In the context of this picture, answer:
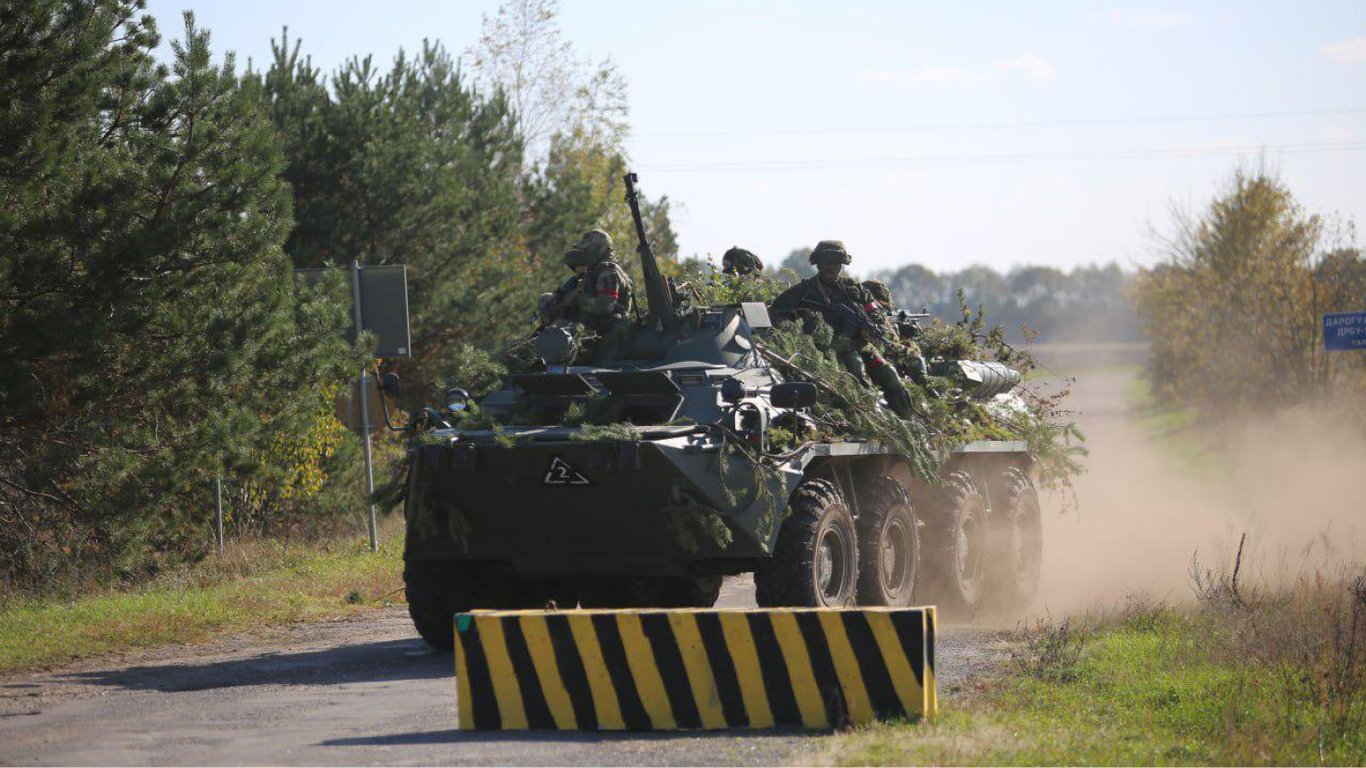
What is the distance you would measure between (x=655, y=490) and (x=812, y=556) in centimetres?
118

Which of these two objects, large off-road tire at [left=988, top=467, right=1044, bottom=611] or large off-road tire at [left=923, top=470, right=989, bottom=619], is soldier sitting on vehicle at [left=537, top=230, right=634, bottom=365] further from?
large off-road tire at [left=988, top=467, right=1044, bottom=611]

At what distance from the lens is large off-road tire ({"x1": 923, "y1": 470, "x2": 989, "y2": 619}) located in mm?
13422

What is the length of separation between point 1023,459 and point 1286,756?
26.4 feet

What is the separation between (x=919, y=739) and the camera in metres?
7.75

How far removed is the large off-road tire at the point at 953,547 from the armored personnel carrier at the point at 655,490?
475mm

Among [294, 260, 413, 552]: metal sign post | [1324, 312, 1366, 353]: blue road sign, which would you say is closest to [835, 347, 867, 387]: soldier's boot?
[294, 260, 413, 552]: metal sign post

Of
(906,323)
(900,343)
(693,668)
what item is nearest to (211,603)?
(900,343)

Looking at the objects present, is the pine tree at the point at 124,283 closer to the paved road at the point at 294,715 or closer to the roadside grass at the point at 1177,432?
the paved road at the point at 294,715

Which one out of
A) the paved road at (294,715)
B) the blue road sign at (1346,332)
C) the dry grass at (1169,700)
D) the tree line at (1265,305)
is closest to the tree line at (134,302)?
the paved road at (294,715)

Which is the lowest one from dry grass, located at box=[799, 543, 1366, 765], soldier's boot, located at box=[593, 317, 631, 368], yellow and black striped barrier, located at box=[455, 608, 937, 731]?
dry grass, located at box=[799, 543, 1366, 765]

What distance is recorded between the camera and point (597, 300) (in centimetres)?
1238

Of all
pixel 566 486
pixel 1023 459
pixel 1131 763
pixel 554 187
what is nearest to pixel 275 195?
pixel 566 486

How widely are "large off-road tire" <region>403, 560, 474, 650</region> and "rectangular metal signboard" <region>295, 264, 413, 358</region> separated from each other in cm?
576

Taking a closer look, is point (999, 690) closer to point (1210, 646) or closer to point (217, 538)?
point (1210, 646)
